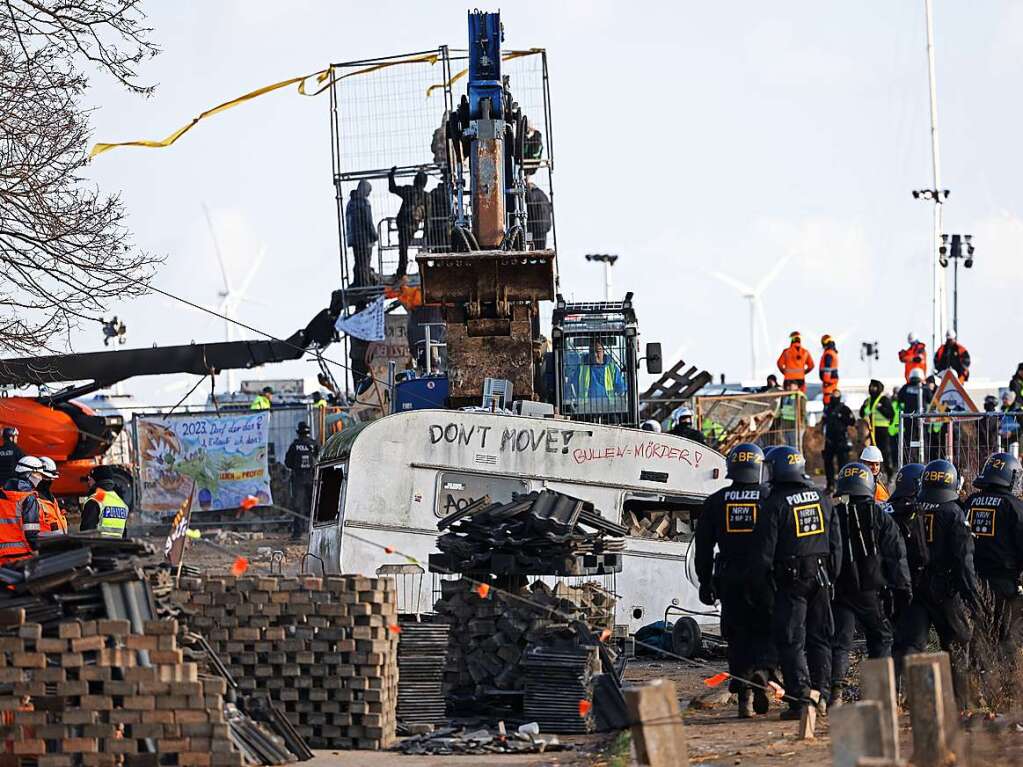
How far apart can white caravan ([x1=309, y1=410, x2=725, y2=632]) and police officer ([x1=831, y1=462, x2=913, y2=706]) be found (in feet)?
15.1

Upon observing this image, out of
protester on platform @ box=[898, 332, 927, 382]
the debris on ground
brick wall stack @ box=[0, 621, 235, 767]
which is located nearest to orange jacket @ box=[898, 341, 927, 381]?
protester on platform @ box=[898, 332, 927, 382]

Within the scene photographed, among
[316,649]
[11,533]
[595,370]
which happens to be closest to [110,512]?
[11,533]

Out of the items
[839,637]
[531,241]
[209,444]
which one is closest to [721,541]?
[839,637]

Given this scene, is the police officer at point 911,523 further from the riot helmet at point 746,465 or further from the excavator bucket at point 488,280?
the excavator bucket at point 488,280

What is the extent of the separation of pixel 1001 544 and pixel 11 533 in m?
8.26

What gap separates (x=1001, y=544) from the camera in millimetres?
14047

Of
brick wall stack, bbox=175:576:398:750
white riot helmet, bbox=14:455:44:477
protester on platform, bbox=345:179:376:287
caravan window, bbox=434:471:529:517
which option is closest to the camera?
brick wall stack, bbox=175:576:398:750

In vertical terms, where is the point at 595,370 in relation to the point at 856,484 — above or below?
above

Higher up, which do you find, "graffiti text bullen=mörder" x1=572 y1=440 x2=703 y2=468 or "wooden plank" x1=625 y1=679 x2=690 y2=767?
A: "graffiti text bullen=mörder" x1=572 y1=440 x2=703 y2=468

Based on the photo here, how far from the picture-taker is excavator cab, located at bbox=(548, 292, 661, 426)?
76.0 ft

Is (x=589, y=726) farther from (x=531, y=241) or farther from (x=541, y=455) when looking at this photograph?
(x=531, y=241)

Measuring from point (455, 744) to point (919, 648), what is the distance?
3994 millimetres

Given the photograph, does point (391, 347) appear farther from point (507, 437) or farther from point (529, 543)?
point (529, 543)

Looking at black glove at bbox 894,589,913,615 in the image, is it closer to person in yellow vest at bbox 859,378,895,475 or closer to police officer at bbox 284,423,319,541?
person in yellow vest at bbox 859,378,895,475
